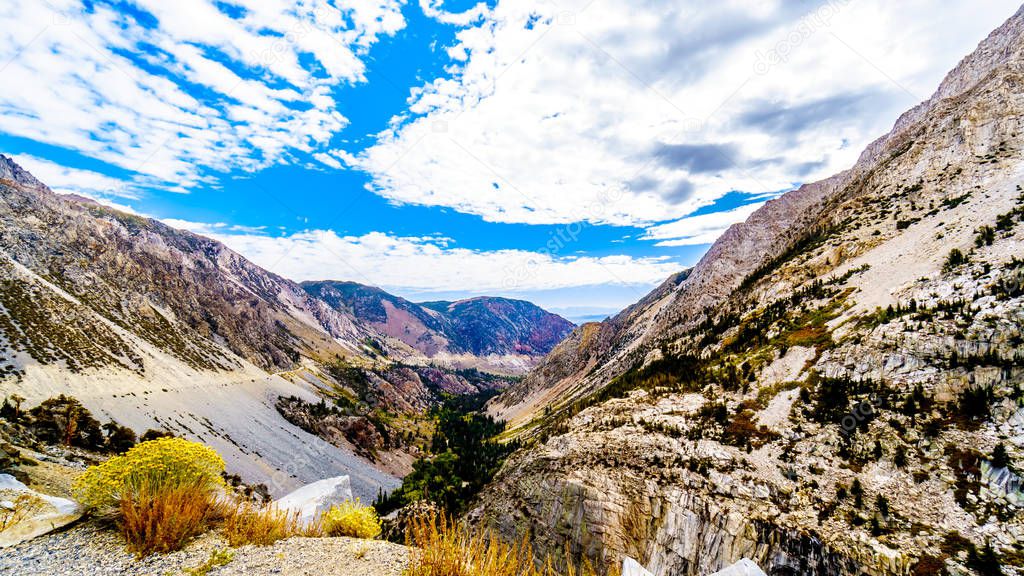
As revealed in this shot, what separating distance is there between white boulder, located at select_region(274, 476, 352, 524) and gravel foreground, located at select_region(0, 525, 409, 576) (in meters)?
3.94

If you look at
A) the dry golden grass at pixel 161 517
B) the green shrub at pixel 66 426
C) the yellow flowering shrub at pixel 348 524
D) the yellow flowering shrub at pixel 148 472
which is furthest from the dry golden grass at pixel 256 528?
the green shrub at pixel 66 426

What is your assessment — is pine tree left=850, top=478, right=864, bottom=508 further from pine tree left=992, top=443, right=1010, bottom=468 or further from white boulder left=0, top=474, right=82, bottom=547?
white boulder left=0, top=474, right=82, bottom=547

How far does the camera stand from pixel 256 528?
22.9 ft

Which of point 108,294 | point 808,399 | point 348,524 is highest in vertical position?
point 108,294

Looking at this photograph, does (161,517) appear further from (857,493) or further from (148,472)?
(857,493)

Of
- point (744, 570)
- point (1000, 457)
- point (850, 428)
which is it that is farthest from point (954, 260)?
point (744, 570)

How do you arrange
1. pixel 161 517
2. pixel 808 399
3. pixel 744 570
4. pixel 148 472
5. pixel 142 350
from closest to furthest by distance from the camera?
pixel 744 570
pixel 161 517
pixel 148 472
pixel 808 399
pixel 142 350

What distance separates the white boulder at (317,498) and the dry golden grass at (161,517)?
361 centimetres

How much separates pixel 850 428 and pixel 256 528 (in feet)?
88.8

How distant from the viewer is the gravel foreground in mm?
5488

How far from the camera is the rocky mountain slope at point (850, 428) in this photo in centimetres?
1527

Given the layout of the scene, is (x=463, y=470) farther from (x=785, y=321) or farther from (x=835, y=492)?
(x=835, y=492)

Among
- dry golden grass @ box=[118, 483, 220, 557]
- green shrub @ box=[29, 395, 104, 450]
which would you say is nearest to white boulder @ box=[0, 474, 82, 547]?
dry golden grass @ box=[118, 483, 220, 557]

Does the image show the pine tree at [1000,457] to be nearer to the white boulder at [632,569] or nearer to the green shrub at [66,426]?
the white boulder at [632,569]
